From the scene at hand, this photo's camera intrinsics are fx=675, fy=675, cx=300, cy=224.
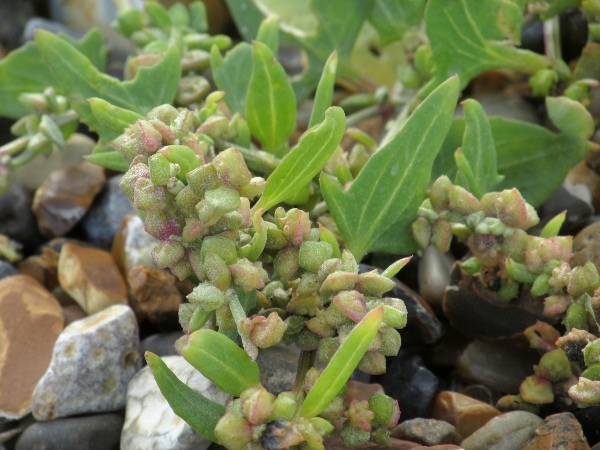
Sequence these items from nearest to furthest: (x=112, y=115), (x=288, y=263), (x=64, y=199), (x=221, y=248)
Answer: (x=221, y=248) < (x=288, y=263) < (x=112, y=115) < (x=64, y=199)

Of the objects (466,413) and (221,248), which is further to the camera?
(466,413)

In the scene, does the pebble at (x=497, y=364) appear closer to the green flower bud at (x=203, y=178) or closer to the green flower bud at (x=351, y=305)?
the green flower bud at (x=351, y=305)

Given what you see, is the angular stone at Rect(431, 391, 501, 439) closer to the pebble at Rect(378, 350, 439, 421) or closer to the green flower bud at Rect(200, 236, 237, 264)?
the pebble at Rect(378, 350, 439, 421)

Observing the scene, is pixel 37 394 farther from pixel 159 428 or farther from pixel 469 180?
pixel 469 180

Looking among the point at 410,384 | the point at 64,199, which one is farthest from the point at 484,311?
the point at 64,199

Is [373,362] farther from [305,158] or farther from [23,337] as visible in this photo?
[23,337]

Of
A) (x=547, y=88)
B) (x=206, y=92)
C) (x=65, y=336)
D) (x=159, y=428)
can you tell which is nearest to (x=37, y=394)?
(x=65, y=336)

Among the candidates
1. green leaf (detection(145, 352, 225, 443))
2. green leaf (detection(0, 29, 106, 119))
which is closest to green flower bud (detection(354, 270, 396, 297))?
green leaf (detection(145, 352, 225, 443))
